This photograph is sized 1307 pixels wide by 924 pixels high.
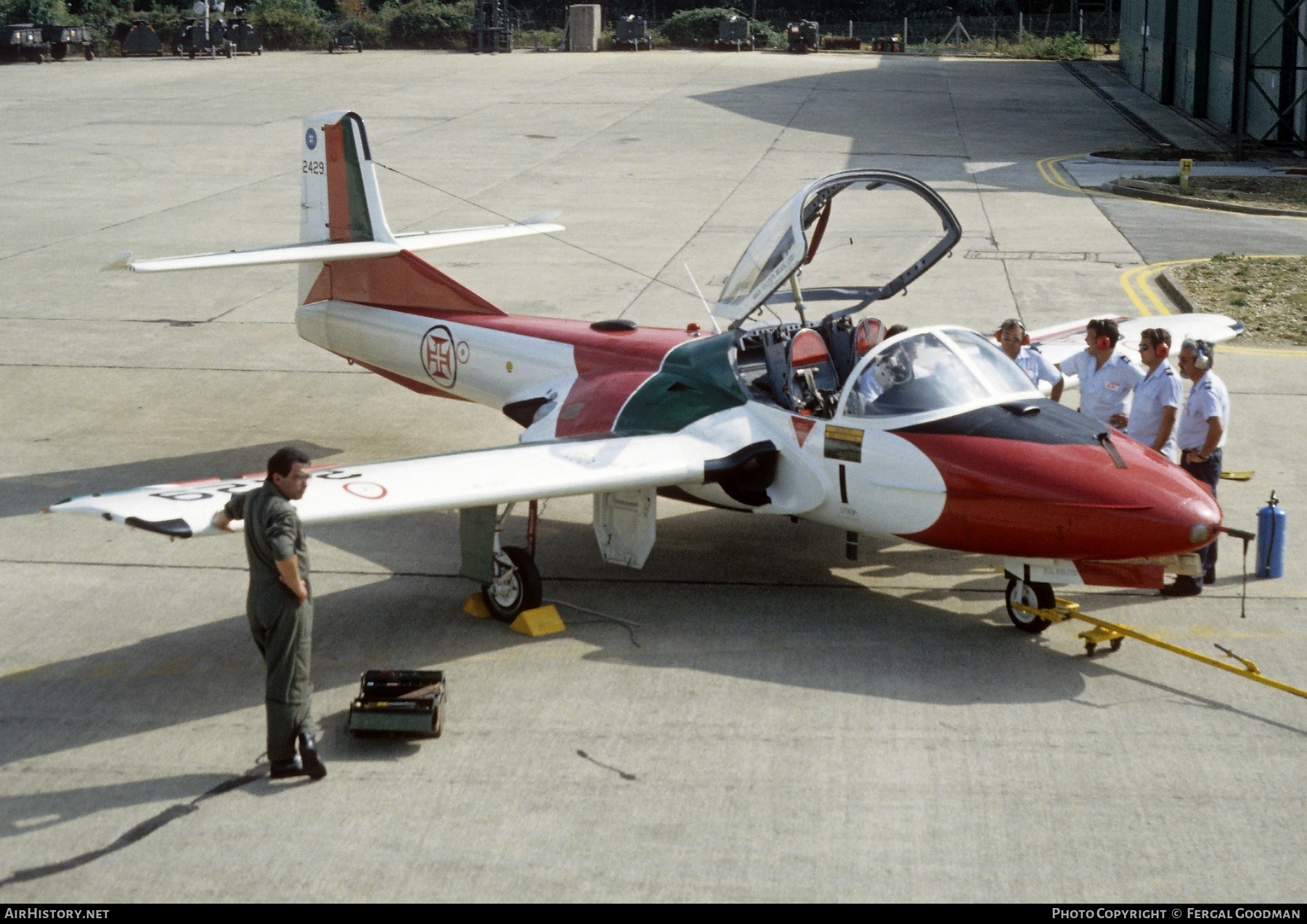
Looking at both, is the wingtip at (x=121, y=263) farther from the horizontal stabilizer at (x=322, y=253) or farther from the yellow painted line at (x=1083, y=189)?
the yellow painted line at (x=1083, y=189)

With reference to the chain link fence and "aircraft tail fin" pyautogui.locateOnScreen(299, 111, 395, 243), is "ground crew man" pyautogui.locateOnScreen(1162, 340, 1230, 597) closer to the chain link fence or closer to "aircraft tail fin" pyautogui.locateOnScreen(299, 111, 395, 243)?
"aircraft tail fin" pyautogui.locateOnScreen(299, 111, 395, 243)

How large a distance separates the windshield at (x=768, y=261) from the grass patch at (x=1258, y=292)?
1010cm

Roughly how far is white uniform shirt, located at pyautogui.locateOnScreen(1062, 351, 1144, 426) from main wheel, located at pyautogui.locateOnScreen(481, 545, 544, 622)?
183 inches

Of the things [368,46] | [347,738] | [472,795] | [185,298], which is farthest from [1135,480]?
[368,46]

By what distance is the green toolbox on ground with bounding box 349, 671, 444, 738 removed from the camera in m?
8.38

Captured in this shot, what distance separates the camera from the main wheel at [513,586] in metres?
10.1

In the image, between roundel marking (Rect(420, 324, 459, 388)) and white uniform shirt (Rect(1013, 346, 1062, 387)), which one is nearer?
white uniform shirt (Rect(1013, 346, 1062, 387))

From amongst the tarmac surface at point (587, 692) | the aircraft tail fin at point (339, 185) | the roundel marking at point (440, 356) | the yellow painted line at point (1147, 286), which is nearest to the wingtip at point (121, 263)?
the tarmac surface at point (587, 692)

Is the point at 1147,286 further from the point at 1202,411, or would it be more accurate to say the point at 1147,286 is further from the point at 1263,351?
the point at 1202,411

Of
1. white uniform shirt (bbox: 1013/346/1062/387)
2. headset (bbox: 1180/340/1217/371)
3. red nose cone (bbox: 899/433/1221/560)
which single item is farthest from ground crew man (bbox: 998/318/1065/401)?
red nose cone (bbox: 899/433/1221/560)

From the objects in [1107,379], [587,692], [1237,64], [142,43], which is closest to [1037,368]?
[1107,379]

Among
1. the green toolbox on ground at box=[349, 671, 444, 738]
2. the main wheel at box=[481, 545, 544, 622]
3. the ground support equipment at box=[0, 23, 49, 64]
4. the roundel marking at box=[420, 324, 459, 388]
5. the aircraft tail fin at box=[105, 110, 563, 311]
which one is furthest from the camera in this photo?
the ground support equipment at box=[0, 23, 49, 64]

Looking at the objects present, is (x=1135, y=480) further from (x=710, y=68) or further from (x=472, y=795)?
(x=710, y=68)

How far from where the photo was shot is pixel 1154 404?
10.7 meters
